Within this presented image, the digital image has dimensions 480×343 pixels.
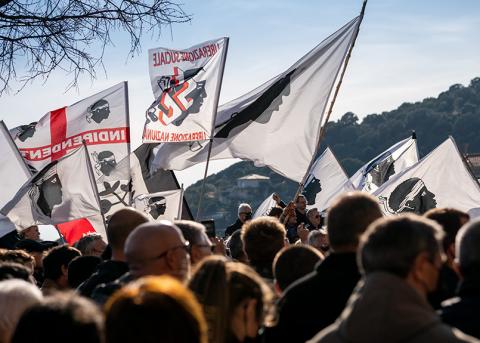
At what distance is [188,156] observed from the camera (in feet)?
43.2

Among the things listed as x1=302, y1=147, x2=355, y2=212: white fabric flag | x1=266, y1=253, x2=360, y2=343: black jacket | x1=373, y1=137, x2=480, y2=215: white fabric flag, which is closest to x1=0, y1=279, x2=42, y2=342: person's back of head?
x1=266, y1=253, x2=360, y2=343: black jacket

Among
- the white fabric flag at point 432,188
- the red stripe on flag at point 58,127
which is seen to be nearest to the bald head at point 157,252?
the white fabric flag at point 432,188

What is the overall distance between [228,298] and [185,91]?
9972mm

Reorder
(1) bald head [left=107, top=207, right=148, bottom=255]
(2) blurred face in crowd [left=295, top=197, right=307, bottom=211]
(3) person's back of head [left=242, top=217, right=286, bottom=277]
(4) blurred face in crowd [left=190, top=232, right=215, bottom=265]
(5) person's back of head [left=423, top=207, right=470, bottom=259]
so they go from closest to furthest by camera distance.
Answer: (5) person's back of head [left=423, top=207, right=470, bottom=259] → (4) blurred face in crowd [left=190, top=232, right=215, bottom=265] → (1) bald head [left=107, top=207, right=148, bottom=255] → (3) person's back of head [left=242, top=217, right=286, bottom=277] → (2) blurred face in crowd [left=295, top=197, right=307, bottom=211]

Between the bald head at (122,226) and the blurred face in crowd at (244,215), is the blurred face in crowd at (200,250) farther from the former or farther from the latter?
the blurred face in crowd at (244,215)

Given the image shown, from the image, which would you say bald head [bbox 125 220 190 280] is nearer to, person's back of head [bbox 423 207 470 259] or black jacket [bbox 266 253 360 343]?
black jacket [bbox 266 253 360 343]

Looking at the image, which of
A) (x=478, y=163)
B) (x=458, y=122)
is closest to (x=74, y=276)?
(x=478, y=163)

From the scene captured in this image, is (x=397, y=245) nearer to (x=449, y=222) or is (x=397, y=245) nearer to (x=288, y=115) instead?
(x=449, y=222)

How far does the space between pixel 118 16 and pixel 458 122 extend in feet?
449

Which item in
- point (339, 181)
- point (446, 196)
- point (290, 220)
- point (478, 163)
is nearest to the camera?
point (290, 220)

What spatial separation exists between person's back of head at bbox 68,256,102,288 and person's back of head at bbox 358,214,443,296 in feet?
12.1

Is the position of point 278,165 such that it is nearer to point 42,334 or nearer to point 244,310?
point 244,310

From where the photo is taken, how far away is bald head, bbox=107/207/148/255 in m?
5.95

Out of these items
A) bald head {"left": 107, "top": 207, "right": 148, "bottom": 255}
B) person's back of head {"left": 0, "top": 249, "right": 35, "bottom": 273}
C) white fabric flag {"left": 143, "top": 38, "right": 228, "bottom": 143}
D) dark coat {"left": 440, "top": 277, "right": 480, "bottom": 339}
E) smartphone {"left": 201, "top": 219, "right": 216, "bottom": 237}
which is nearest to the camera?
dark coat {"left": 440, "top": 277, "right": 480, "bottom": 339}
